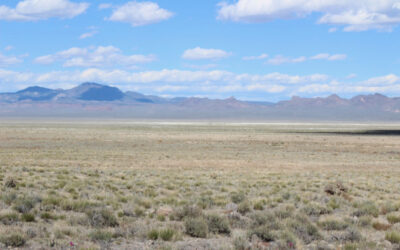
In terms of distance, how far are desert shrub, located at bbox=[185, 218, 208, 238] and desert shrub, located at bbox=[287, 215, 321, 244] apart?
77.0 inches

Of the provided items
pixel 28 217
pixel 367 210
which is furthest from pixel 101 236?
pixel 367 210

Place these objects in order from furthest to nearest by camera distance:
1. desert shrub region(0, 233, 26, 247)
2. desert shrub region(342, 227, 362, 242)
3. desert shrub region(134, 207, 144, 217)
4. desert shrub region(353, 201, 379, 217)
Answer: desert shrub region(353, 201, 379, 217) → desert shrub region(134, 207, 144, 217) → desert shrub region(342, 227, 362, 242) → desert shrub region(0, 233, 26, 247)

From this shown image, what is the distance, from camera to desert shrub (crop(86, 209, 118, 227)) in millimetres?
11062

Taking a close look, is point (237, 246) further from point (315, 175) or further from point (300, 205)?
point (315, 175)

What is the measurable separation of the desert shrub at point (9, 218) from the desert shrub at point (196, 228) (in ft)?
12.9

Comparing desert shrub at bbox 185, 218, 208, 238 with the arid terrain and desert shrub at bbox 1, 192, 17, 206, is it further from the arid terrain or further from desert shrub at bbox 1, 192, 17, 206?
desert shrub at bbox 1, 192, 17, 206

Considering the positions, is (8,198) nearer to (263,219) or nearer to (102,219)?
(102,219)

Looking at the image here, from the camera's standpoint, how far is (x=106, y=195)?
50.9 feet

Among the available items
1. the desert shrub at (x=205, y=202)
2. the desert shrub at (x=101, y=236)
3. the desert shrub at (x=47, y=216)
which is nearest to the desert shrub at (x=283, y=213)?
the desert shrub at (x=205, y=202)

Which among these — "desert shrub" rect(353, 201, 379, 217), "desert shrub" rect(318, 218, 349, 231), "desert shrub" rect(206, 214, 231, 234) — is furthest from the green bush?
"desert shrub" rect(353, 201, 379, 217)

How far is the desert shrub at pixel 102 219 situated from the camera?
1106 centimetres

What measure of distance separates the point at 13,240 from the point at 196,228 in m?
3.78

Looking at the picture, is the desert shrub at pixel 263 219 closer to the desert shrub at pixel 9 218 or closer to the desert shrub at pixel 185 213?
the desert shrub at pixel 185 213

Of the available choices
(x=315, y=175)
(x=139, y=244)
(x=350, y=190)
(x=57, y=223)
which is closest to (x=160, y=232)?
(x=139, y=244)
